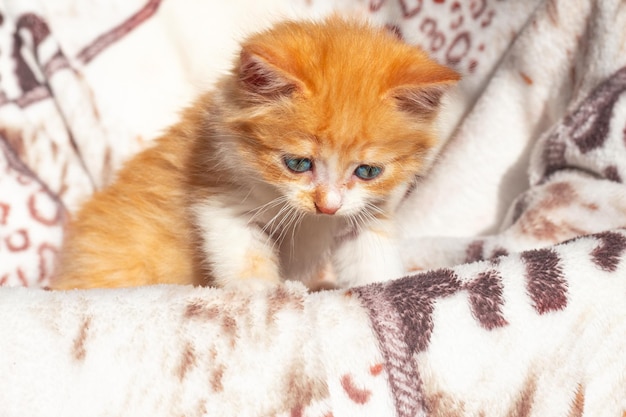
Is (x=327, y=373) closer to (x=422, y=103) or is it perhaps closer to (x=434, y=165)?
(x=422, y=103)

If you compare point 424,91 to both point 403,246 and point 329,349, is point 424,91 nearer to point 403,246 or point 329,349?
point 329,349

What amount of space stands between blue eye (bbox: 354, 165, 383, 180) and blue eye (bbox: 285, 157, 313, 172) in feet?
0.30

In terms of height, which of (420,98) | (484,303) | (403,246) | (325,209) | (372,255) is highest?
(420,98)

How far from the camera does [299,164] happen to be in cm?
123

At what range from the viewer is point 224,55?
1.95m

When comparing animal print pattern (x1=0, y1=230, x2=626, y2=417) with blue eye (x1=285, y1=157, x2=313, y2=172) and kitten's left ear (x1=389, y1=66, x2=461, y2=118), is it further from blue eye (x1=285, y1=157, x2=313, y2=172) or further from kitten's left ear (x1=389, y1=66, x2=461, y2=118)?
kitten's left ear (x1=389, y1=66, x2=461, y2=118)

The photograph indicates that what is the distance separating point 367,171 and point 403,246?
586 millimetres

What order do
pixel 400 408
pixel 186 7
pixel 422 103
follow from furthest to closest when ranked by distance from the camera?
pixel 186 7, pixel 422 103, pixel 400 408

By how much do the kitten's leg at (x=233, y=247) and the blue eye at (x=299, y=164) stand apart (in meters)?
0.21

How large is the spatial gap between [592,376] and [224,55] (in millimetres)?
1331

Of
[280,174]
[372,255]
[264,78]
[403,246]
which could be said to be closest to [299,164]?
[280,174]

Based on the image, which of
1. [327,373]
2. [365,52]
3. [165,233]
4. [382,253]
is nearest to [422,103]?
[365,52]

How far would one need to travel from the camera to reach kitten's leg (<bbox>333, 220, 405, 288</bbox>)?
1.45 metres

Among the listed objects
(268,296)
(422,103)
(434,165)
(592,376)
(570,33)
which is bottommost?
(434,165)
